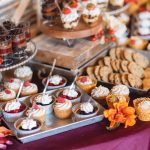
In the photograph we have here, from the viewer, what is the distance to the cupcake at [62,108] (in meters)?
1.95

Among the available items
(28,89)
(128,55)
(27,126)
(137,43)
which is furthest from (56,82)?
(137,43)

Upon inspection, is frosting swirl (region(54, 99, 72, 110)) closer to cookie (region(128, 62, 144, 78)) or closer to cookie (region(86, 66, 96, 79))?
cookie (region(86, 66, 96, 79))

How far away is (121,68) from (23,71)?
637 mm

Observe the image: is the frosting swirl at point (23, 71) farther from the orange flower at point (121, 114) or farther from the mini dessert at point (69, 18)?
the orange flower at point (121, 114)

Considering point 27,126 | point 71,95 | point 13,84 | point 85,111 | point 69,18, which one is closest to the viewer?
point 27,126

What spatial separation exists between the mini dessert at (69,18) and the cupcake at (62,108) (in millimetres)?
579

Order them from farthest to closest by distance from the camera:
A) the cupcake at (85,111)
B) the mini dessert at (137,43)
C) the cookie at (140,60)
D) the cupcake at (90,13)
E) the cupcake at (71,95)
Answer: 1. the mini dessert at (137,43)
2. the cookie at (140,60)
3. the cupcake at (90,13)
4. the cupcake at (71,95)
5. the cupcake at (85,111)

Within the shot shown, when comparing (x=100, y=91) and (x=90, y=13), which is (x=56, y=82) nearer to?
(x=100, y=91)

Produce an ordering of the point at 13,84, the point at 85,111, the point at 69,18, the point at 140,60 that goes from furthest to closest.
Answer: the point at 140,60, the point at 69,18, the point at 13,84, the point at 85,111

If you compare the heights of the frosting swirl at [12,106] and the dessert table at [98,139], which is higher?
the frosting swirl at [12,106]

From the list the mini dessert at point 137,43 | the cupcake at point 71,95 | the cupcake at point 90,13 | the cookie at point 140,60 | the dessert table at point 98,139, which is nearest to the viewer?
the dessert table at point 98,139

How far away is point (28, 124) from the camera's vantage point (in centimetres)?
181

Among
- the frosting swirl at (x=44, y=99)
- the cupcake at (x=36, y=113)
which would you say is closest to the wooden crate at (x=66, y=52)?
the frosting swirl at (x=44, y=99)

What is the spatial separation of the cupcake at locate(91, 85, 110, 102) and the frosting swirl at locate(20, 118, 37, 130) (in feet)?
1.45
